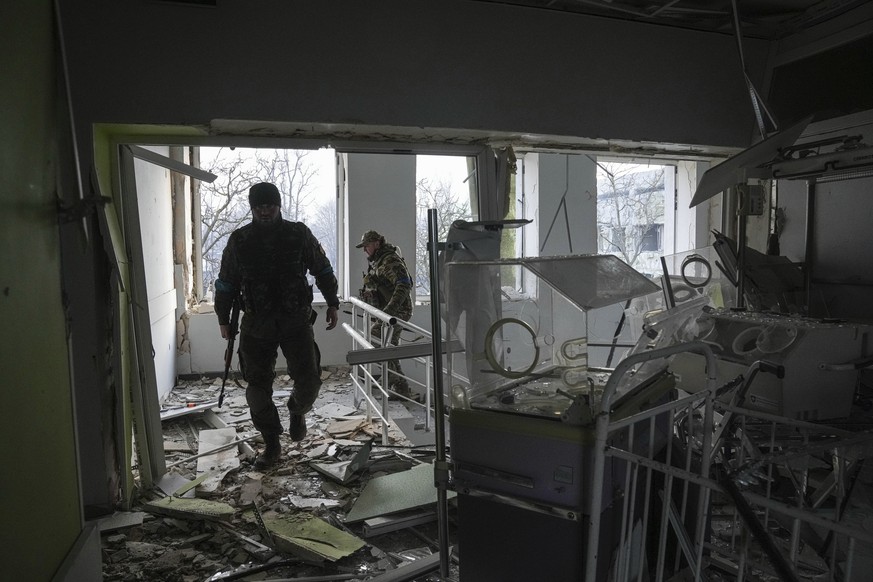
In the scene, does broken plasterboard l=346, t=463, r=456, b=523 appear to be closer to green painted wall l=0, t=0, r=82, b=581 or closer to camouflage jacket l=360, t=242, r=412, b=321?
green painted wall l=0, t=0, r=82, b=581

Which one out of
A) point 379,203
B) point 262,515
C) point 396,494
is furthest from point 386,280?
point 262,515

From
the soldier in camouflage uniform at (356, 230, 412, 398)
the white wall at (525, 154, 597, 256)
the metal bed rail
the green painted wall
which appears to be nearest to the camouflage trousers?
the soldier in camouflage uniform at (356, 230, 412, 398)

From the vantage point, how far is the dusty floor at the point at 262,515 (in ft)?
8.16

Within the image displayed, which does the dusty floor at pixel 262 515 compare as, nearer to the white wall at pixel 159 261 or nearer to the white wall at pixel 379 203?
the white wall at pixel 159 261

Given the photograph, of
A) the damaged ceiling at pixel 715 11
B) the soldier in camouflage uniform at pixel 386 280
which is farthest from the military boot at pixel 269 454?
the damaged ceiling at pixel 715 11

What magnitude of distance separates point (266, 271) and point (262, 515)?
4.78 ft

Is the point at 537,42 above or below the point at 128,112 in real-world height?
above

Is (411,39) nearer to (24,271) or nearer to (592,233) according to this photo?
(24,271)

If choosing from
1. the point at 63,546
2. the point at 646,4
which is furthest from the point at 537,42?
the point at 63,546

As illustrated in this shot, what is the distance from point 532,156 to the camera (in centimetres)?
539

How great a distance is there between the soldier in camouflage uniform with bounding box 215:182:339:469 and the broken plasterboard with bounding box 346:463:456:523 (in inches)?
36.0

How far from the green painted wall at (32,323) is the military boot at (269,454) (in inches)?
68.5

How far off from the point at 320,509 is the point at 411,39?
2.67 meters

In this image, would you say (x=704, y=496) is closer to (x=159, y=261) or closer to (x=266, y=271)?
(x=266, y=271)
